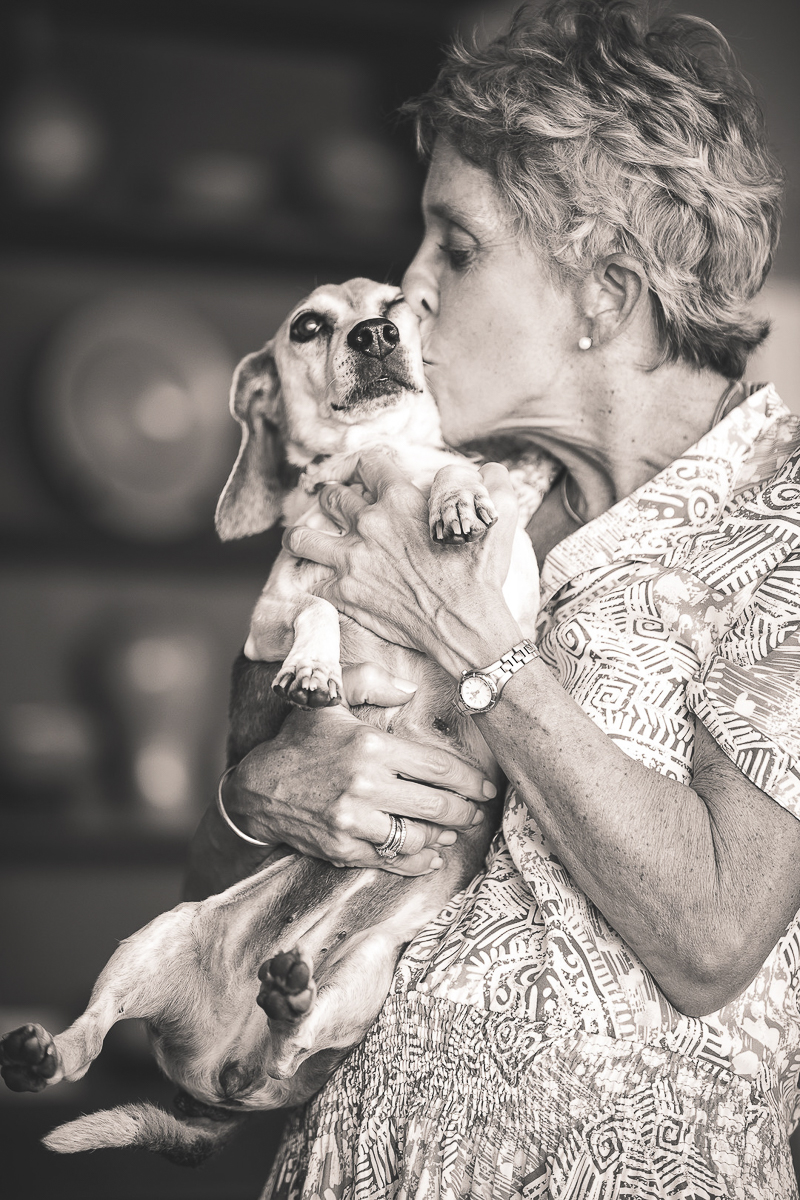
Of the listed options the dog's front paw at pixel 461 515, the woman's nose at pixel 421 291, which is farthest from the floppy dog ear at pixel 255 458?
the dog's front paw at pixel 461 515

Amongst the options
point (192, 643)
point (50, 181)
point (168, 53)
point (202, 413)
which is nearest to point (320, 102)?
point (168, 53)

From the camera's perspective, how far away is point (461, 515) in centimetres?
147

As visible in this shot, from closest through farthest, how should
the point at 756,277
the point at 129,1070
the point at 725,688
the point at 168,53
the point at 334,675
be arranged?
the point at 725,688
the point at 334,675
the point at 756,277
the point at 129,1070
the point at 168,53

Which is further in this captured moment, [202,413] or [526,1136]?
[202,413]

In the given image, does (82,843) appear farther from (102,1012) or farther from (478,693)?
(478,693)

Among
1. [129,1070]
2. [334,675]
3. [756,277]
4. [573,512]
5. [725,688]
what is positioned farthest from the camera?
[129,1070]

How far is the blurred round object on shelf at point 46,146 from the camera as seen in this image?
2.80m

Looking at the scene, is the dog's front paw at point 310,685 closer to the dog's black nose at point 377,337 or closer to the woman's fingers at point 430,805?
the woman's fingers at point 430,805

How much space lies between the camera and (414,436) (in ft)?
6.22

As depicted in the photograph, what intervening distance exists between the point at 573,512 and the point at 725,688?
67 centimetres

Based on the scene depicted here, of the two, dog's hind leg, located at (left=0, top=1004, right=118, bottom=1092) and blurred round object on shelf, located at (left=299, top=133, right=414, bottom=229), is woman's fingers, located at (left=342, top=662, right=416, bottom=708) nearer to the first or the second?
dog's hind leg, located at (left=0, top=1004, right=118, bottom=1092)

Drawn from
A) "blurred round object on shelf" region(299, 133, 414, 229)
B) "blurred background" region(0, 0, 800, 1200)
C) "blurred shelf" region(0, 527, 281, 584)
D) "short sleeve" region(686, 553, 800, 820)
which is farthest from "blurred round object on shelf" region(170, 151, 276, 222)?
"short sleeve" region(686, 553, 800, 820)

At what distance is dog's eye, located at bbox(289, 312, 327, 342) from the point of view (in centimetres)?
199

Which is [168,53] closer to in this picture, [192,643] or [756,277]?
[192,643]
